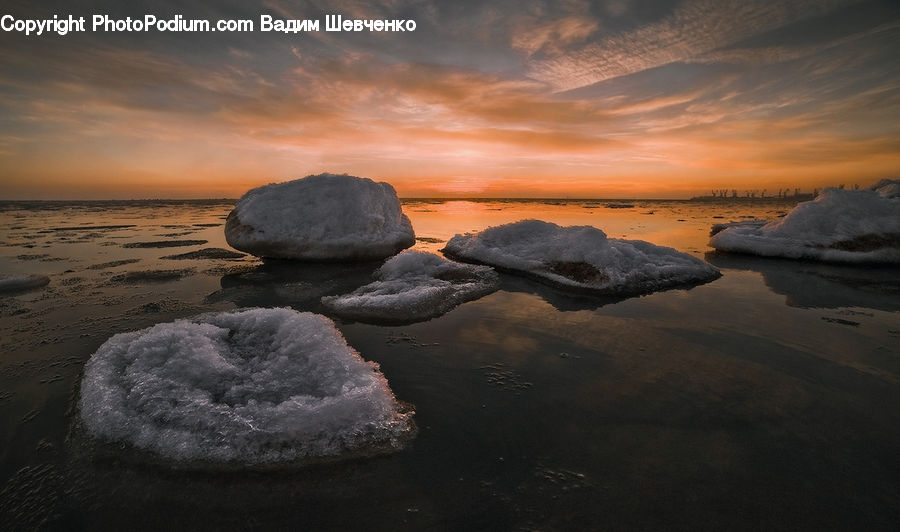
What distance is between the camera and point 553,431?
9.34ft

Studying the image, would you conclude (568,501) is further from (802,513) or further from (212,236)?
(212,236)

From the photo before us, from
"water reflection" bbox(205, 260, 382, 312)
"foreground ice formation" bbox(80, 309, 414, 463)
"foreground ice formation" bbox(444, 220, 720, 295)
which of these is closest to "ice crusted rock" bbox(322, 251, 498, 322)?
"water reflection" bbox(205, 260, 382, 312)

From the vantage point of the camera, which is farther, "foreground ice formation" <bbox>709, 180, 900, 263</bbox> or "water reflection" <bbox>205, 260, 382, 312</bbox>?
"foreground ice formation" <bbox>709, 180, 900, 263</bbox>

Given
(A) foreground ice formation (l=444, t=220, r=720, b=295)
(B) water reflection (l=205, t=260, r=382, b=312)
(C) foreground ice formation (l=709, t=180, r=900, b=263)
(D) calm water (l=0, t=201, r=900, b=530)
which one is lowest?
(D) calm water (l=0, t=201, r=900, b=530)

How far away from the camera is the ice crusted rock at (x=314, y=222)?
9.71m

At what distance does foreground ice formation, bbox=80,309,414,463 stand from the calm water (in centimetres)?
18

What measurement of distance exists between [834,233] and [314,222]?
14712 millimetres

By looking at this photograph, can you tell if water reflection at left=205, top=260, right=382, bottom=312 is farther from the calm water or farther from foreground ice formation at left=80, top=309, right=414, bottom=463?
foreground ice formation at left=80, top=309, right=414, bottom=463

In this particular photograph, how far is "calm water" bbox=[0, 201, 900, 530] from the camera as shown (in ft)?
7.01

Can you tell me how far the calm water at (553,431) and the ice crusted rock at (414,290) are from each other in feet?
1.61

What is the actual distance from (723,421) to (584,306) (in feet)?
10.7

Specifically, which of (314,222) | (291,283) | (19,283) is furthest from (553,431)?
(19,283)

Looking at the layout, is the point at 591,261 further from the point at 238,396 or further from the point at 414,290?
the point at 238,396

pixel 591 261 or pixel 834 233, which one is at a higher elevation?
pixel 834 233
